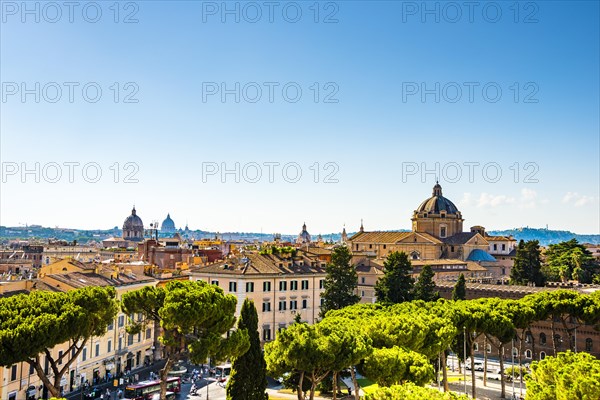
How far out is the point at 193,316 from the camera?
34.5 m

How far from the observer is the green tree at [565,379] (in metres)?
24.6

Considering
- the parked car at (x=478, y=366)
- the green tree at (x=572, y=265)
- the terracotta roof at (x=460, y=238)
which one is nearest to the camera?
the parked car at (x=478, y=366)

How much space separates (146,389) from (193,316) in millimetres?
13811

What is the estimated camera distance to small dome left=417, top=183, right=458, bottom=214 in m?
127

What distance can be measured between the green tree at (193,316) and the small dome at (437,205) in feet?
309

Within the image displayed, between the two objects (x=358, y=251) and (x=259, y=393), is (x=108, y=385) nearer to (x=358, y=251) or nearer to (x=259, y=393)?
(x=259, y=393)

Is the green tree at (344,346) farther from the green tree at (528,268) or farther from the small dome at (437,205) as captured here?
the small dome at (437,205)

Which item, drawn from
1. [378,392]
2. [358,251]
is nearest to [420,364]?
[378,392]

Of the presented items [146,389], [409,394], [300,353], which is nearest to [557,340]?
[300,353]

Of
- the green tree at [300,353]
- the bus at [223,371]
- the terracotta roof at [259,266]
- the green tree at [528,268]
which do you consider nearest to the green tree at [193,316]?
the green tree at [300,353]

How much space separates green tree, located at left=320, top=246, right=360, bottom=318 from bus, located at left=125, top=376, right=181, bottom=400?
21.1m

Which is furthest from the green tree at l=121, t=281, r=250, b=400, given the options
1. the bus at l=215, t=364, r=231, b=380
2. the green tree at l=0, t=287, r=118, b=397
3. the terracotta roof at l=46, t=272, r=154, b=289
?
the bus at l=215, t=364, r=231, b=380

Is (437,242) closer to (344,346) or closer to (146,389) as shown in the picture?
(146,389)

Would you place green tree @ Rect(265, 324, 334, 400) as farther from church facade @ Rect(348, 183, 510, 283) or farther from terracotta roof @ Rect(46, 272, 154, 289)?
church facade @ Rect(348, 183, 510, 283)
